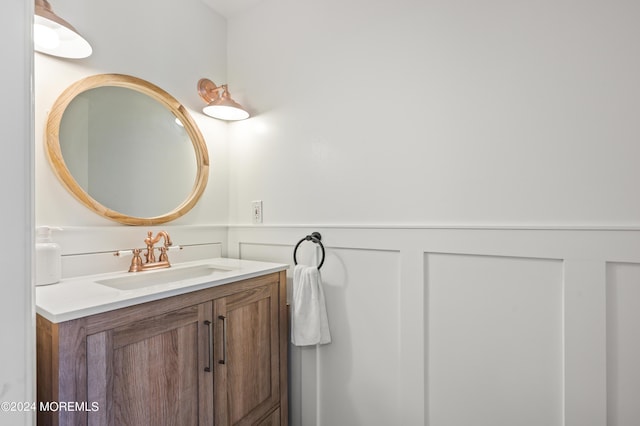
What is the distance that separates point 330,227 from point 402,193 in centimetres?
37

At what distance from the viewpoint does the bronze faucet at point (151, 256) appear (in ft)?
4.28

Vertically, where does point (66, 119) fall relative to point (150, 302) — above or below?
above

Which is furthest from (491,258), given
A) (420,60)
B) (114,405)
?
(114,405)

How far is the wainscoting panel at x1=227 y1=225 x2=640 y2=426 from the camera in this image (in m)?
0.94

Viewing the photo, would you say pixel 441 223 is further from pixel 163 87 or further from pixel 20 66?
pixel 163 87

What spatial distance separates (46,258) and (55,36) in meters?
0.78

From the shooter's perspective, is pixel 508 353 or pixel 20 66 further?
pixel 508 353

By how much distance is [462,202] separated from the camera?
1151 millimetres

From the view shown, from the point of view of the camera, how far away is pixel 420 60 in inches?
48.5

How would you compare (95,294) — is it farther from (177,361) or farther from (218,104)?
(218,104)

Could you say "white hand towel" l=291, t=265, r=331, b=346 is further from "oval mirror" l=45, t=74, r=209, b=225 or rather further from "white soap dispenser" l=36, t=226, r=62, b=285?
"white soap dispenser" l=36, t=226, r=62, b=285

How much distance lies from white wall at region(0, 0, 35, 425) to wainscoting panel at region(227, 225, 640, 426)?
1.12 meters

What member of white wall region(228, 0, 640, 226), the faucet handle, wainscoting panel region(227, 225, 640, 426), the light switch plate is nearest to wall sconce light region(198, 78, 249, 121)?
white wall region(228, 0, 640, 226)

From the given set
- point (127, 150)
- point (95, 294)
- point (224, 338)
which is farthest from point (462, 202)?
point (127, 150)
